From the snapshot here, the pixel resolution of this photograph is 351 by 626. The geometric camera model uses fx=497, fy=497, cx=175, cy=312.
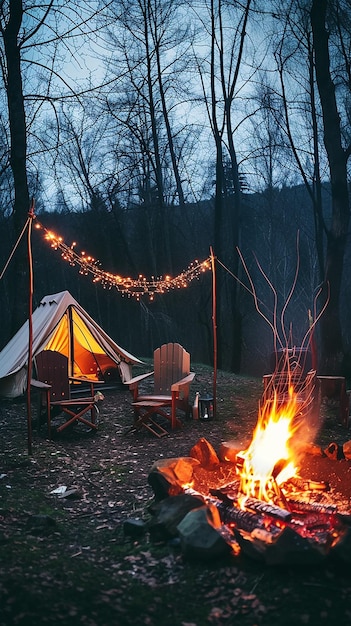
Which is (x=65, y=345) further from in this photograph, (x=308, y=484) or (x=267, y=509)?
(x=267, y=509)

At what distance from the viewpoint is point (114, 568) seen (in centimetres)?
293

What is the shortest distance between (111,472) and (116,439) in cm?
114

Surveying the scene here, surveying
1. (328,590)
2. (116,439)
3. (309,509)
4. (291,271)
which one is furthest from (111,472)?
(291,271)

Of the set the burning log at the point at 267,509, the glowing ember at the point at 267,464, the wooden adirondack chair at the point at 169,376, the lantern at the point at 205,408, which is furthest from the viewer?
the lantern at the point at 205,408

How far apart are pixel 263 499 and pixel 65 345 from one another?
6.21 metres

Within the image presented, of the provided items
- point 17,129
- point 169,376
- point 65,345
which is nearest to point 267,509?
point 169,376

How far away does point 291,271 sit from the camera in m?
20.8

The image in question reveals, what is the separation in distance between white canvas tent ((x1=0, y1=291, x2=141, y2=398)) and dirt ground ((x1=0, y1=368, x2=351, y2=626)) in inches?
98.5

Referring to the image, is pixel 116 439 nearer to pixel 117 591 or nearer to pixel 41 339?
pixel 41 339

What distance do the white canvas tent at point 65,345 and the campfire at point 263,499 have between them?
3.97 metres

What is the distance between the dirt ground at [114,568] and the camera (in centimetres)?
243

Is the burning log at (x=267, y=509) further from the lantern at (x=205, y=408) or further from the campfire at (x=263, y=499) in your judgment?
the lantern at (x=205, y=408)

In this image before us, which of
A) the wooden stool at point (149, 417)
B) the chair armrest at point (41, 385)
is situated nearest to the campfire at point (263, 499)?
the wooden stool at point (149, 417)

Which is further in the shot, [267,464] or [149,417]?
[149,417]
